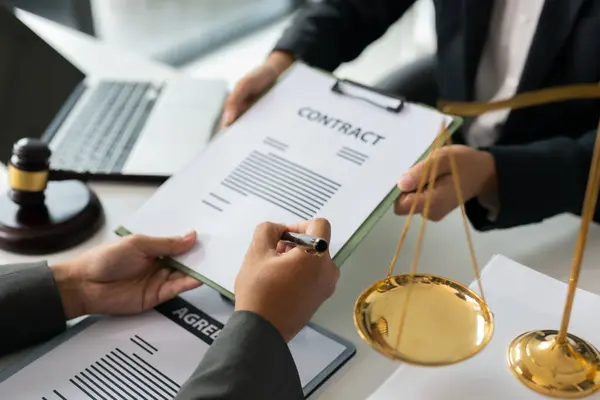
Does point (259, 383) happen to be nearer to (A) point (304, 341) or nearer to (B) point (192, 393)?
(B) point (192, 393)

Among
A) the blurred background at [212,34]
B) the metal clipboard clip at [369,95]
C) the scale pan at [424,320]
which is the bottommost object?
the blurred background at [212,34]

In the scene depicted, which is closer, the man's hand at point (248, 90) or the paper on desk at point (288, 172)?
the paper on desk at point (288, 172)

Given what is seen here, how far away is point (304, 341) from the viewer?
0.81 metres

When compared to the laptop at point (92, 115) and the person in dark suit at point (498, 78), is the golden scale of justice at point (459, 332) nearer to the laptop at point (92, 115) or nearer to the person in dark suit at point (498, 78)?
the person in dark suit at point (498, 78)

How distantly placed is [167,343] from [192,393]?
0.19 m

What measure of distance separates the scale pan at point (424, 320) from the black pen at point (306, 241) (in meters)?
0.08

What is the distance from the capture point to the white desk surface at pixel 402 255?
32.4 inches

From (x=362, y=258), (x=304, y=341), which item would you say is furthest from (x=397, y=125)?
(x=304, y=341)

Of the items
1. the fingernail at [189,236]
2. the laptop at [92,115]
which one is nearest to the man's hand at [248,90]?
the laptop at [92,115]

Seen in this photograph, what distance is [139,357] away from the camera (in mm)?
778

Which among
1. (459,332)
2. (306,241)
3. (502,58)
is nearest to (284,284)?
(306,241)

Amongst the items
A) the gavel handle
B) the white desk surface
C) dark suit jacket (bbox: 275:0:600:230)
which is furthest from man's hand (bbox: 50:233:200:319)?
dark suit jacket (bbox: 275:0:600:230)

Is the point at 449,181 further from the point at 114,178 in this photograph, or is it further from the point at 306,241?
the point at 114,178

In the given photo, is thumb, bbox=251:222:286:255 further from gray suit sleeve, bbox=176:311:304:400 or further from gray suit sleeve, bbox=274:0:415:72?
gray suit sleeve, bbox=274:0:415:72
